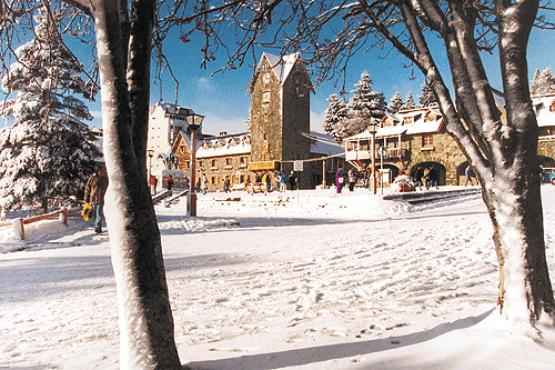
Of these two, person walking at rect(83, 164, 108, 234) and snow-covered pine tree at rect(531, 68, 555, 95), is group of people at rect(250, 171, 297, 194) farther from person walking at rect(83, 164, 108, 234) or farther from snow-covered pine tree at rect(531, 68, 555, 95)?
snow-covered pine tree at rect(531, 68, 555, 95)

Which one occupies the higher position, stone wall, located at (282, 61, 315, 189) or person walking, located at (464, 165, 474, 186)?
stone wall, located at (282, 61, 315, 189)

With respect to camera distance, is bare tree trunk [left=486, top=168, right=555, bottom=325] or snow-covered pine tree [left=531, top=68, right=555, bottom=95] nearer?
bare tree trunk [left=486, top=168, right=555, bottom=325]

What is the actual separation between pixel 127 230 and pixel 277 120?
4013 centimetres

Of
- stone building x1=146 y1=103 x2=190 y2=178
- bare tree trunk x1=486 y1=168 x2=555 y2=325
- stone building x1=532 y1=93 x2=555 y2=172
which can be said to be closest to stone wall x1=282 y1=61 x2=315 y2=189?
stone building x1=532 y1=93 x2=555 y2=172

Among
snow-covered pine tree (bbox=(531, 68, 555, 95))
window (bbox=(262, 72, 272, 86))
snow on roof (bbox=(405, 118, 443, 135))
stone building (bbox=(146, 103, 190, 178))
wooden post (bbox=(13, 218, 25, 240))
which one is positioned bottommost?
wooden post (bbox=(13, 218, 25, 240))

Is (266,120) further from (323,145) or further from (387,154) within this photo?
(387,154)

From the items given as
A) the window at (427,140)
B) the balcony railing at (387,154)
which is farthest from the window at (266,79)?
the window at (427,140)

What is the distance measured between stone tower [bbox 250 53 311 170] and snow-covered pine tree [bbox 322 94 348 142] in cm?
1137

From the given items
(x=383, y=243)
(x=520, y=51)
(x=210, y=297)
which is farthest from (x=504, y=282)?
(x=383, y=243)

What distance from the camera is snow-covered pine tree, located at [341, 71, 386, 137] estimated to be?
47656 millimetres

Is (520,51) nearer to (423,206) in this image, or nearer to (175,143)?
(423,206)

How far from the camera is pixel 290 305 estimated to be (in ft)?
13.0

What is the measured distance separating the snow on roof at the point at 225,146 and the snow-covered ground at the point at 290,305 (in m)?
40.0

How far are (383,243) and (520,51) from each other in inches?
222
